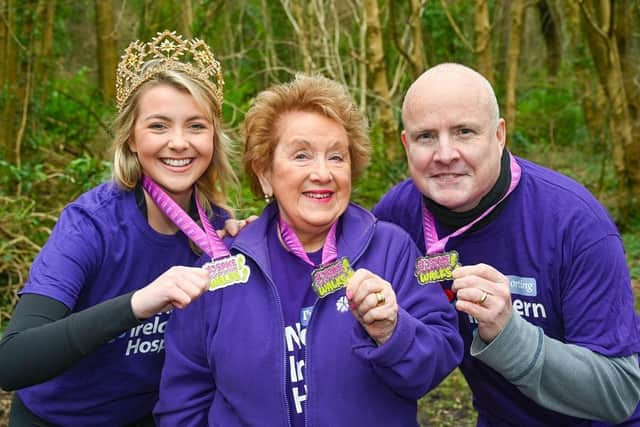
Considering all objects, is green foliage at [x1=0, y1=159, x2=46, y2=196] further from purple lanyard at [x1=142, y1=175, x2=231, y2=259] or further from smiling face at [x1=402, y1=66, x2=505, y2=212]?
smiling face at [x1=402, y1=66, x2=505, y2=212]

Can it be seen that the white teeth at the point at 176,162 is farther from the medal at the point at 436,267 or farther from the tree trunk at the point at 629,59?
the tree trunk at the point at 629,59

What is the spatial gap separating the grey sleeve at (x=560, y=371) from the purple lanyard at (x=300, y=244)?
22.5 inches

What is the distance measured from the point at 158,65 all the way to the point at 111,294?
2.98 feet

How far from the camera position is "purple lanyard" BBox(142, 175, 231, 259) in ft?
9.34

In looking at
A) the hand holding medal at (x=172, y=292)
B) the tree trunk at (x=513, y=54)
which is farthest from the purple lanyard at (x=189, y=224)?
the tree trunk at (x=513, y=54)

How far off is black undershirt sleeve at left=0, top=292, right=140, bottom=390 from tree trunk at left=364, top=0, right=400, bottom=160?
5.67m

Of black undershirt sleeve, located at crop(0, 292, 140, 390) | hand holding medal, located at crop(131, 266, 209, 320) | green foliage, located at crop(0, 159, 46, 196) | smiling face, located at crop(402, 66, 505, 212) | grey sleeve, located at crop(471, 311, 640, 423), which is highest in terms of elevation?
green foliage, located at crop(0, 159, 46, 196)

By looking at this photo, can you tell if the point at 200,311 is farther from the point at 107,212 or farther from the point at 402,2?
the point at 402,2

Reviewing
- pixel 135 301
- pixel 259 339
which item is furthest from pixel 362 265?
pixel 135 301

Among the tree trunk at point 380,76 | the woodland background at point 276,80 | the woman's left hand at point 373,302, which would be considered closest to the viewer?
the woman's left hand at point 373,302

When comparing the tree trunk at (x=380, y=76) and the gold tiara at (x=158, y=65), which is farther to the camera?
the tree trunk at (x=380, y=76)

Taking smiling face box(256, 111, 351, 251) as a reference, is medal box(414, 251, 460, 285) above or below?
below

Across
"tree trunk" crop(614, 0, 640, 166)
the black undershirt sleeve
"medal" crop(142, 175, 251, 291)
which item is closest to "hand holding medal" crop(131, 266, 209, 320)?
the black undershirt sleeve

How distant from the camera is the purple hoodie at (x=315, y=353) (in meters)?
2.50
